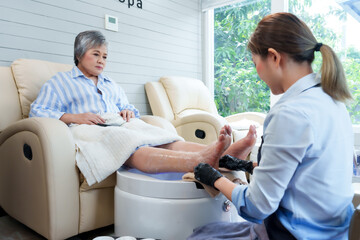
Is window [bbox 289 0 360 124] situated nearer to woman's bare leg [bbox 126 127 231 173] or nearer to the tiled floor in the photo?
woman's bare leg [bbox 126 127 231 173]

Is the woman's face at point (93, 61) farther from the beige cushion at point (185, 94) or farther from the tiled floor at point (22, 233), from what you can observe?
the beige cushion at point (185, 94)

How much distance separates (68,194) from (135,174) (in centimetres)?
34

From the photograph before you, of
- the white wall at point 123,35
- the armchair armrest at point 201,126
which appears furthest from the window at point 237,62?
the armchair armrest at point 201,126

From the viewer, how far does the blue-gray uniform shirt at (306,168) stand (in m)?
0.81

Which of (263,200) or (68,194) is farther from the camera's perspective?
(68,194)

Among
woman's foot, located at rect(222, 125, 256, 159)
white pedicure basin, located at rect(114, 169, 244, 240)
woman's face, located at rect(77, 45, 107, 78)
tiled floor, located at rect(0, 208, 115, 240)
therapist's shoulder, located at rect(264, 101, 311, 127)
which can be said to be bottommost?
tiled floor, located at rect(0, 208, 115, 240)

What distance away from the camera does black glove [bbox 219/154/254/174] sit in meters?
1.32

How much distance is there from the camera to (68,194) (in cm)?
143

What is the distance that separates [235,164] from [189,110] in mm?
1801

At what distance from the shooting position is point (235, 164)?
4.38 feet

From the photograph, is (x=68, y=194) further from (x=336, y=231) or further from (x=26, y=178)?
(x=336, y=231)

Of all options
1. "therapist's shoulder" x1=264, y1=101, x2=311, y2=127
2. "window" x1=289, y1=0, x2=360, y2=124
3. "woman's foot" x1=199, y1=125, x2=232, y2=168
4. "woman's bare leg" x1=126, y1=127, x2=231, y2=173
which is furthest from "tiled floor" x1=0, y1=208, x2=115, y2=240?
"window" x1=289, y1=0, x2=360, y2=124

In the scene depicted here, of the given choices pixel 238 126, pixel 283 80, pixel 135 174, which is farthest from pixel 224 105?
pixel 283 80

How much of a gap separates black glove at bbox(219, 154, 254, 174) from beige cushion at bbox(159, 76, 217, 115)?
169 centimetres
